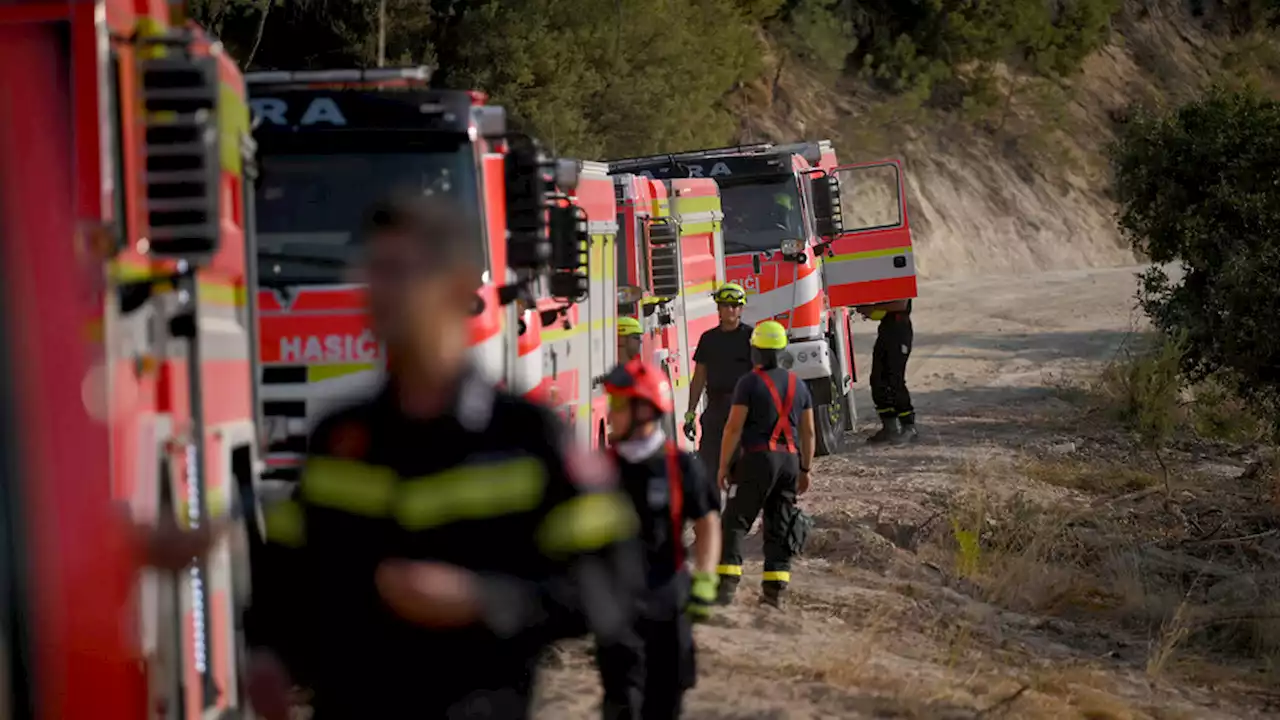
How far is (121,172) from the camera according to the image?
4.34m

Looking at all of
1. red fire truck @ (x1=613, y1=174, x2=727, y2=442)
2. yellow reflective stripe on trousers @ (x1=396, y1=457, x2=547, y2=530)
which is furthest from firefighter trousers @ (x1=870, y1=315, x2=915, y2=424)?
yellow reflective stripe on trousers @ (x1=396, y1=457, x2=547, y2=530)

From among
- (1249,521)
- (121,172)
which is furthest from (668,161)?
(121,172)

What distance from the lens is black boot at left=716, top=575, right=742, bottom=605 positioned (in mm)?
9672

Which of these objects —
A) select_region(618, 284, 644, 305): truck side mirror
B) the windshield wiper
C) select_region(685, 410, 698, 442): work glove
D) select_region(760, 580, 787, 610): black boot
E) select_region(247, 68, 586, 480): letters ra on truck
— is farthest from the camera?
select_region(618, 284, 644, 305): truck side mirror

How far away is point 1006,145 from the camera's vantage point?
176 feet

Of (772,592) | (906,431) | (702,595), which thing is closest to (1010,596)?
(772,592)

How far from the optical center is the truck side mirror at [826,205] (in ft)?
56.0

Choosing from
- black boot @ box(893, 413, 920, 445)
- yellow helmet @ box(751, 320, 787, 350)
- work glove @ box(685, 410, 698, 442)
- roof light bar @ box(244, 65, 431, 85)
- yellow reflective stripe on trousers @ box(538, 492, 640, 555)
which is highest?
roof light bar @ box(244, 65, 431, 85)

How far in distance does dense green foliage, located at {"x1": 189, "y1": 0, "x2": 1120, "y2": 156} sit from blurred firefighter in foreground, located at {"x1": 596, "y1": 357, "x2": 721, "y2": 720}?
15482 mm

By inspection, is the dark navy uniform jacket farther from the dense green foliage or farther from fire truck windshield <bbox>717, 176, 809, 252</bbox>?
the dense green foliage

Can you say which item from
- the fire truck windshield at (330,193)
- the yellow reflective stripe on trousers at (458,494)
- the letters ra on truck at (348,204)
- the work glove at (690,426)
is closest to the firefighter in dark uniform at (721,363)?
the work glove at (690,426)

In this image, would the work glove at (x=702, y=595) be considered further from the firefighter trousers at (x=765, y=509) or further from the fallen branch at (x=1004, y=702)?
the firefighter trousers at (x=765, y=509)

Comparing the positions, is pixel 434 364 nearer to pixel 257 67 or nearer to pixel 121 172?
pixel 121 172

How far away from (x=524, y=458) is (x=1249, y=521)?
37.7 ft
